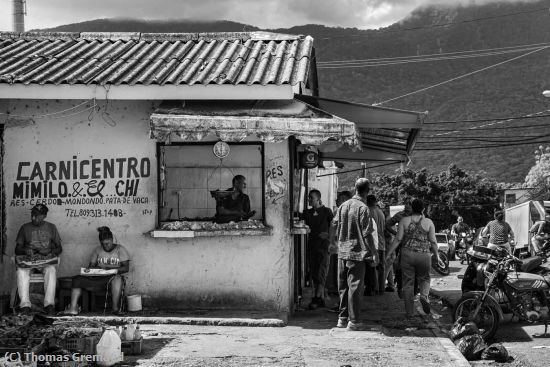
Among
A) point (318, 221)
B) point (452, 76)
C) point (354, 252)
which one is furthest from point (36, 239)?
point (452, 76)

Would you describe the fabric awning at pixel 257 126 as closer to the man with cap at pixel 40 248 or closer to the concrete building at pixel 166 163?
the concrete building at pixel 166 163

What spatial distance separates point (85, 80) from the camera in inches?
Result: 405

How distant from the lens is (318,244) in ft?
39.1

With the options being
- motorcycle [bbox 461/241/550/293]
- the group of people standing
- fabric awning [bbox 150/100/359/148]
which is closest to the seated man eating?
fabric awning [bbox 150/100/359/148]

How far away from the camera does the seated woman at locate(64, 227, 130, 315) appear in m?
10.3

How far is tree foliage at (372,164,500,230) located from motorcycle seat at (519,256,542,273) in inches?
1409

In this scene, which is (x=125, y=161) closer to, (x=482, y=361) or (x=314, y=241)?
(x=314, y=241)

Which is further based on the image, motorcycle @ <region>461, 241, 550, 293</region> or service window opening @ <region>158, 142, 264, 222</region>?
motorcycle @ <region>461, 241, 550, 293</region>

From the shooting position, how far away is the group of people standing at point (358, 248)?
9617 mm

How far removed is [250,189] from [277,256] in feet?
3.72

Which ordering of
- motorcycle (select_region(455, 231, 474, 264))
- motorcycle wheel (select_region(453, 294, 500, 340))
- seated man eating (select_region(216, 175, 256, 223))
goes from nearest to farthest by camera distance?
motorcycle wheel (select_region(453, 294, 500, 340)), seated man eating (select_region(216, 175, 256, 223)), motorcycle (select_region(455, 231, 474, 264))

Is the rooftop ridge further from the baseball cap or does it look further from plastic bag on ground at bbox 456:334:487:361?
plastic bag on ground at bbox 456:334:487:361

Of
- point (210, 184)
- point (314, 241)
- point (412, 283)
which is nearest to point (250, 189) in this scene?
point (210, 184)

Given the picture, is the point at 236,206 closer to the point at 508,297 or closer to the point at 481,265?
the point at 481,265
